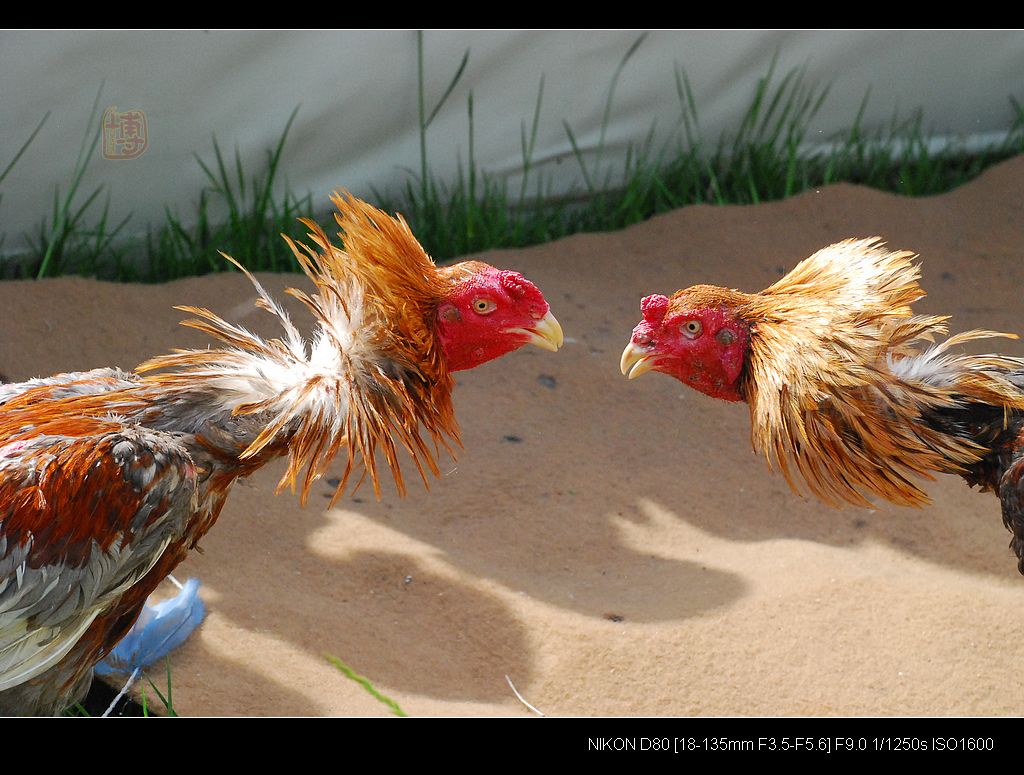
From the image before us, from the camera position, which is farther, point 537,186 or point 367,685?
point 537,186

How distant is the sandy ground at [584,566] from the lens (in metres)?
3.27

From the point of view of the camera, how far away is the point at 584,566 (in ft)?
12.8

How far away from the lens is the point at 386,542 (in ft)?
12.7

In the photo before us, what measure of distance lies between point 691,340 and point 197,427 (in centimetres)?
131

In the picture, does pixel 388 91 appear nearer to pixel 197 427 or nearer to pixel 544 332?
pixel 544 332

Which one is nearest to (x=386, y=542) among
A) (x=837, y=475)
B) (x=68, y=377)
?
(x=68, y=377)

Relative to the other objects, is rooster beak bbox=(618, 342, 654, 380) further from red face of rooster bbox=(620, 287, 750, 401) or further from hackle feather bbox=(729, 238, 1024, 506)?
hackle feather bbox=(729, 238, 1024, 506)

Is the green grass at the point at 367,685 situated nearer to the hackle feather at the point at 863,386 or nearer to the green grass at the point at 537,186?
the hackle feather at the point at 863,386

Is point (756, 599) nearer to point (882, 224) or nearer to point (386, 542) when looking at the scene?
point (386, 542)

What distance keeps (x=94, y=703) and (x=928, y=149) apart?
18.4 ft

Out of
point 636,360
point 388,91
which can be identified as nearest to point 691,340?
point 636,360

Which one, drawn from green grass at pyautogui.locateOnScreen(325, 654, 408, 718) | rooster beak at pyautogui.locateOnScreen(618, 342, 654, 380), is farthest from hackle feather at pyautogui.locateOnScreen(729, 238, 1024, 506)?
green grass at pyautogui.locateOnScreen(325, 654, 408, 718)

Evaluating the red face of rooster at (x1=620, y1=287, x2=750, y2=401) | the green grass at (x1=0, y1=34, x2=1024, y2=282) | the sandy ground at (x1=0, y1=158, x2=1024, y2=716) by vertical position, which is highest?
the red face of rooster at (x1=620, y1=287, x2=750, y2=401)

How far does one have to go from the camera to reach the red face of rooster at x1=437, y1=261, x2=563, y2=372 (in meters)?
2.79
